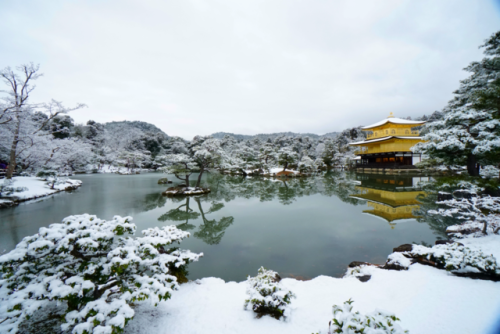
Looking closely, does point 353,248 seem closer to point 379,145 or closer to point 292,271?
point 292,271

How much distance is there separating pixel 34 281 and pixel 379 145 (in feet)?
86.6

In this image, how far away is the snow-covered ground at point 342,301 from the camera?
1.91 m

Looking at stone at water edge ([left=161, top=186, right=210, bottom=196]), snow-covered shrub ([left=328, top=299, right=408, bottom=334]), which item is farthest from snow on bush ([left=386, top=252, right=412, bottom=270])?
stone at water edge ([left=161, top=186, right=210, bottom=196])

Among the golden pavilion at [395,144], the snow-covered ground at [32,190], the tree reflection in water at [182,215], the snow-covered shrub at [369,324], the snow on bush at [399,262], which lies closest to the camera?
the snow-covered shrub at [369,324]

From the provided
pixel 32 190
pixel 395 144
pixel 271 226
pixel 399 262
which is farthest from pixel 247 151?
pixel 399 262

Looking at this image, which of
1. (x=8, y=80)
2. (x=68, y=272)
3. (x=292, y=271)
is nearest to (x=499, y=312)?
(x=292, y=271)

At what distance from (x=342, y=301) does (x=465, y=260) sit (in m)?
1.78

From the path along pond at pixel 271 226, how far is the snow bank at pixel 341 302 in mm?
795

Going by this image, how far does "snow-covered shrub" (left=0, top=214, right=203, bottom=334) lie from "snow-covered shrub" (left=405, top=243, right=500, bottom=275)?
11.8 ft

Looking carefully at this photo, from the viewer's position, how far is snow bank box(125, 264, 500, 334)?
1913 mm

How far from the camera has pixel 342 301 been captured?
235cm

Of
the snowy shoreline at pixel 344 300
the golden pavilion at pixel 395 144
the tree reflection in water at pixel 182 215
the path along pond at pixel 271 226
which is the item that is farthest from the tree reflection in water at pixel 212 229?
the golden pavilion at pixel 395 144

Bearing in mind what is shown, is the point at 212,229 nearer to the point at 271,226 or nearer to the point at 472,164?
the point at 271,226

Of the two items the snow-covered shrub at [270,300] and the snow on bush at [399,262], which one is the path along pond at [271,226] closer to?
the snow on bush at [399,262]
